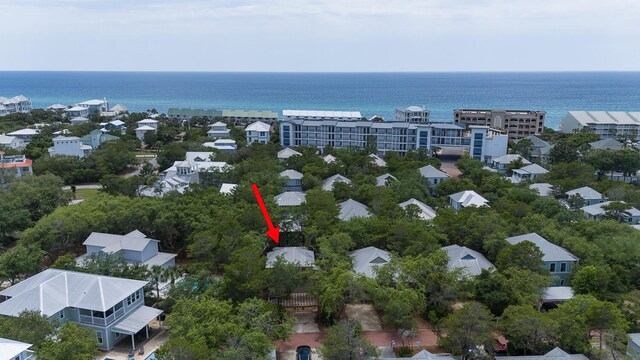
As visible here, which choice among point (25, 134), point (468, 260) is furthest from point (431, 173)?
point (25, 134)

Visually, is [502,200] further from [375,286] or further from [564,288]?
[375,286]

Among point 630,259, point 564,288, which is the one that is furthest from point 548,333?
point 630,259

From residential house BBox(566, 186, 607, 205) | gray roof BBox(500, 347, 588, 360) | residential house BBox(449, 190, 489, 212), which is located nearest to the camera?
gray roof BBox(500, 347, 588, 360)

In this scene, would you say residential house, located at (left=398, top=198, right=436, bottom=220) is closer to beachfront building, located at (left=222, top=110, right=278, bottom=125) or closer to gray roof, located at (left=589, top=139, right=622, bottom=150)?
gray roof, located at (left=589, top=139, right=622, bottom=150)

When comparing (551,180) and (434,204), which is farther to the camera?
(551,180)

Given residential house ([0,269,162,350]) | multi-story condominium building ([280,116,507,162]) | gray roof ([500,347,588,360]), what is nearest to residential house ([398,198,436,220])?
gray roof ([500,347,588,360])

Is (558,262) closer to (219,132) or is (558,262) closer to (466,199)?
(466,199)
